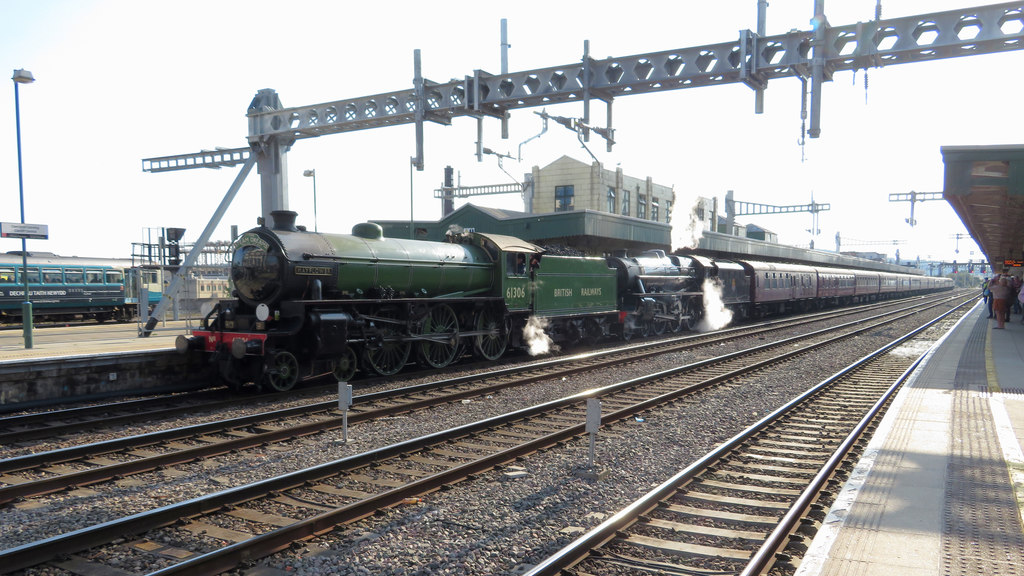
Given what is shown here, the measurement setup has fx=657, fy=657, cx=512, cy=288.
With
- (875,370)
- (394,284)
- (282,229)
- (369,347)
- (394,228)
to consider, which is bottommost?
(875,370)

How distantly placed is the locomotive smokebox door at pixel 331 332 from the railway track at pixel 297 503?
12.3ft

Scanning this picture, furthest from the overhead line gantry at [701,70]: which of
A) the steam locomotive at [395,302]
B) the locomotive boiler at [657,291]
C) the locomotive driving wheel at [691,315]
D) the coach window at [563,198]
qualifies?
the coach window at [563,198]

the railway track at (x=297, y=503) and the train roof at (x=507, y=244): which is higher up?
the train roof at (x=507, y=244)

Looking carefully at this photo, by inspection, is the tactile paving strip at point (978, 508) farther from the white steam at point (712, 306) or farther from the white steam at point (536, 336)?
the white steam at point (712, 306)

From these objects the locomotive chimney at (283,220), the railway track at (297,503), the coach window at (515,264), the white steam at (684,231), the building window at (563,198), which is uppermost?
the building window at (563,198)

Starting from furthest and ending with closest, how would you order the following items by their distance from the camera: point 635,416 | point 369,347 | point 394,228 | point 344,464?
point 394,228 → point 369,347 → point 635,416 → point 344,464

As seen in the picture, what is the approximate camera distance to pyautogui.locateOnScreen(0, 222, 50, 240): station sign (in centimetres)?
1462

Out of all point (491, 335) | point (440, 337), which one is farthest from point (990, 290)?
point (440, 337)

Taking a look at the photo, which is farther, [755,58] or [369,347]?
[369,347]

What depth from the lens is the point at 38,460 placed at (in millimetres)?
6578

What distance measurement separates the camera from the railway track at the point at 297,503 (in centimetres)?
439

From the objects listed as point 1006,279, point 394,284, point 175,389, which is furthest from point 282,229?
point 1006,279

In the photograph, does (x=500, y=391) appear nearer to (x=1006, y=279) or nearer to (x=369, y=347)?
(x=369, y=347)

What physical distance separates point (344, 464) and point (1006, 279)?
23718mm
